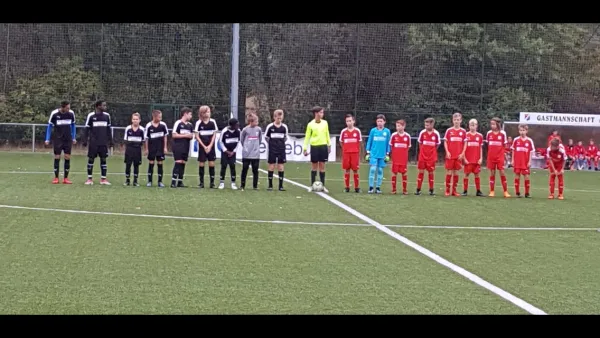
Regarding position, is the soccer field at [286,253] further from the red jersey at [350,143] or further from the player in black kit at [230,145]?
→ the red jersey at [350,143]

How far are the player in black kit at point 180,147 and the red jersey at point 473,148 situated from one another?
19.5 feet

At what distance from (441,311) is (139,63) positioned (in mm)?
31786

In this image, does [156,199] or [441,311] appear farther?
[156,199]

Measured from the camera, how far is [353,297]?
6.99 metres

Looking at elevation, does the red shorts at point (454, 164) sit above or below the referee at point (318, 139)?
below

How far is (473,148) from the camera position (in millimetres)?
18766

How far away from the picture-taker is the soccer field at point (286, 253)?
6.78 m

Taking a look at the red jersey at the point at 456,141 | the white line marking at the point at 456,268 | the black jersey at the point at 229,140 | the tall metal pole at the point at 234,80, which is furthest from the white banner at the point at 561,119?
the white line marking at the point at 456,268

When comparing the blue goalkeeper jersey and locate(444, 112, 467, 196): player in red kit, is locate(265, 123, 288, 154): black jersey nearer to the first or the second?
the blue goalkeeper jersey

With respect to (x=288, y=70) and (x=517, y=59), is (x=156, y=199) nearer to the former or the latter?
(x=288, y=70)

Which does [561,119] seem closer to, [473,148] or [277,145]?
[473,148]

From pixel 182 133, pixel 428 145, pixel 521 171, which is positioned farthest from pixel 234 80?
pixel 521 171
